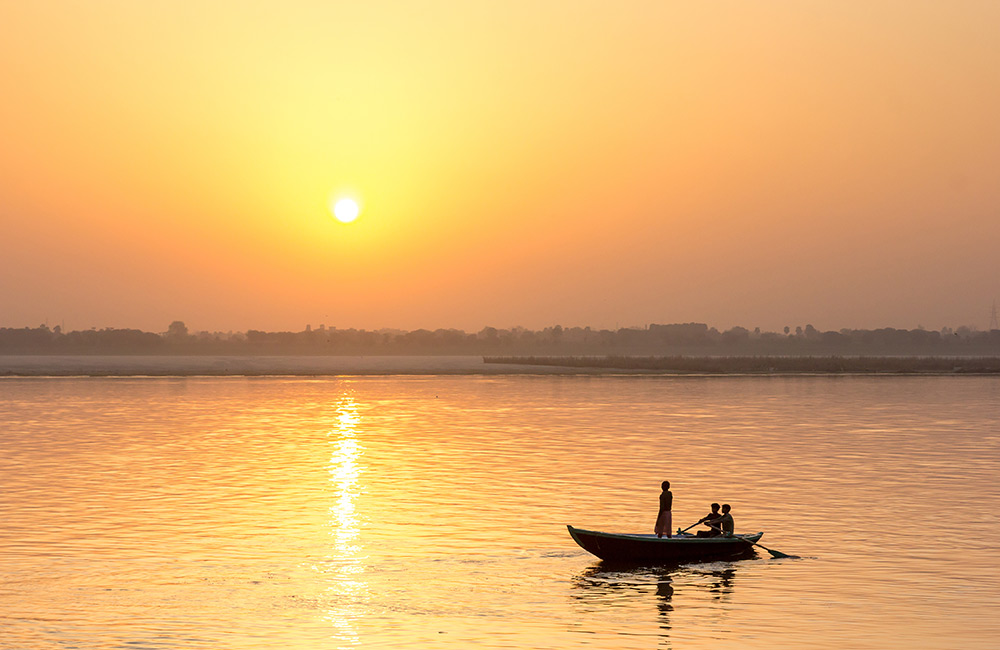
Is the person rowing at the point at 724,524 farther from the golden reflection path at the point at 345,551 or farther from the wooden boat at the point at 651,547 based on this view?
the golden reflection path at the point at 345,551

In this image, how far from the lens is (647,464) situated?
69.8m

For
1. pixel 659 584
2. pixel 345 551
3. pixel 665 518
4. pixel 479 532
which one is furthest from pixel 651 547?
pixel 345 551

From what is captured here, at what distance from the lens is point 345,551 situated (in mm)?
40594

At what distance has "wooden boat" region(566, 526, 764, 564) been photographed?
36.8m

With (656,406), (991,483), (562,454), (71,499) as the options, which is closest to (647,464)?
(562,454)

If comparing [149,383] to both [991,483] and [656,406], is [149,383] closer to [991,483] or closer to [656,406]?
[656,406]

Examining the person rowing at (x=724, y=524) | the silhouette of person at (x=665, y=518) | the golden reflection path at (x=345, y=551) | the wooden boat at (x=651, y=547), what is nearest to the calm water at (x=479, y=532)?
the golden reflection path at (x=345, y=551)

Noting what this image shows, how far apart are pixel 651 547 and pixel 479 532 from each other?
9184 mm

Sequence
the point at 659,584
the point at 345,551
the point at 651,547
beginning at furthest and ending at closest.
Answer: the point at 345,551, the point at 651,547, the point at 659,584

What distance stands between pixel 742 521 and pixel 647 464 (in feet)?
71.7

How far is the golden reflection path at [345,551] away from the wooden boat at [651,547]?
6869 mm

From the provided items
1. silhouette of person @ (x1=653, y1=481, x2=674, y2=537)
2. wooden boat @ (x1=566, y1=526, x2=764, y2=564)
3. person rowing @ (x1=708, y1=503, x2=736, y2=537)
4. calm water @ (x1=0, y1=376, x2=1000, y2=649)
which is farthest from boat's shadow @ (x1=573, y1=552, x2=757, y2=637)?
silhouette of person @ (x1=653, y1=481, x2=674, y2=537)

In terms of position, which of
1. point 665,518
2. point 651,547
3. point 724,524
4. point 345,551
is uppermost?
point 665,518

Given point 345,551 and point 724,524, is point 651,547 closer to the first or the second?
point 724,524
